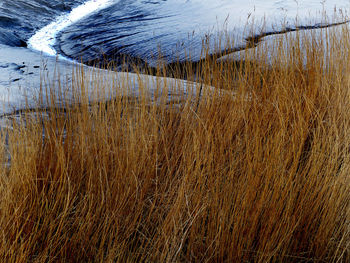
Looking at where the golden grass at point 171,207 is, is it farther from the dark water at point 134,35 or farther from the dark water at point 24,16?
the dark water at point 24,16

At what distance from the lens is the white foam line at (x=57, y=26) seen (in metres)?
3.14

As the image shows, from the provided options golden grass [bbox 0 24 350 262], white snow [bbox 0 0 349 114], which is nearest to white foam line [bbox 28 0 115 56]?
white snow [bbox 0 0 349 114]

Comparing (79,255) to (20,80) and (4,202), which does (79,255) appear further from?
(20,80)

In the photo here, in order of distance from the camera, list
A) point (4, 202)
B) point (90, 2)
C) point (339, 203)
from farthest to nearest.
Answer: point (90, 2), point (339, 203), point (4, 202)

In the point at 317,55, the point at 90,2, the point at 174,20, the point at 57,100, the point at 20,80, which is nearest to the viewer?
the point at 57,100

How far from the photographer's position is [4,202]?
46.8 inches

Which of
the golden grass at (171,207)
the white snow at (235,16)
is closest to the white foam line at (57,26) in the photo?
the white snow at (235,16)

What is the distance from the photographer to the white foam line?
10.3 feet

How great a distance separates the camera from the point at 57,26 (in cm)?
364

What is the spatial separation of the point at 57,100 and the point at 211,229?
1.05 meters

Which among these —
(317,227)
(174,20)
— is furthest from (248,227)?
(174,20)

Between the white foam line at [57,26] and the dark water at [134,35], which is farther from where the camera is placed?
the white foam line at [57,26]

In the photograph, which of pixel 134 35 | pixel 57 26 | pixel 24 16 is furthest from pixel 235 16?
pixel 24 16

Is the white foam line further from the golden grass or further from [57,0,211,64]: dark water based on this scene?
the golden grass
